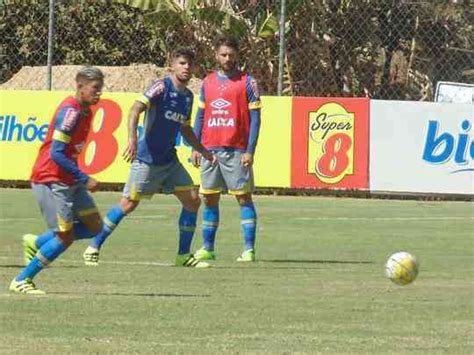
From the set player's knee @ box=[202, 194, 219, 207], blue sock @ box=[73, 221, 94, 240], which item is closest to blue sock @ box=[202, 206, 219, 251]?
player's knee @ box=[202, 194, 219, 207]

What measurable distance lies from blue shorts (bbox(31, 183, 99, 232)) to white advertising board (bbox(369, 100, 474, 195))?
13358 millimetres

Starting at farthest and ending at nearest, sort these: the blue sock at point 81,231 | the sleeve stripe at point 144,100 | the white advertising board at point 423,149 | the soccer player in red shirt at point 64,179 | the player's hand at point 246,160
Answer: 1. the white advertising board at point 423,149
2. the player's hand at point 246,160
3. the sleeve stripe at point 144,100
4. the blue sock at point 81,231
5. the soccer player in red shirt at point 64,179

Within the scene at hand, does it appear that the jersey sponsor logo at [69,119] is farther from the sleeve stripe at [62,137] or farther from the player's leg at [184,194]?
the player's leg at [184,194]

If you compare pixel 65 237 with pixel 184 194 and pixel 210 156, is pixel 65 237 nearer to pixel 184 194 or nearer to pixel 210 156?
pixel 184 194

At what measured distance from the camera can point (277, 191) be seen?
26.1 m

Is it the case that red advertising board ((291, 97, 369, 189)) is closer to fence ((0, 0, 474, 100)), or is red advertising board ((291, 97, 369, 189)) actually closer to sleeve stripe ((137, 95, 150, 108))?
fence ((0, 0, 474, 100))

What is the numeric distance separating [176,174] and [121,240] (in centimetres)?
267

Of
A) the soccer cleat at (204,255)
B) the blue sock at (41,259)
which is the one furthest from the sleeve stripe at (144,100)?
the blue sock at (41,259)

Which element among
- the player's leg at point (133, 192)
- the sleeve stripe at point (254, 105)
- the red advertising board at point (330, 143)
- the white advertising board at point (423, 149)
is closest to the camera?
the player's leg at point (133, 192)

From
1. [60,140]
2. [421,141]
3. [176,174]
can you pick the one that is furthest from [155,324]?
[421,141]

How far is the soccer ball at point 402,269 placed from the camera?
12.6m

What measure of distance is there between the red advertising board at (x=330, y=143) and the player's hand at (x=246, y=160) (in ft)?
32.2

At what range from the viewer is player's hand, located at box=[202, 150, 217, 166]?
15280 mm

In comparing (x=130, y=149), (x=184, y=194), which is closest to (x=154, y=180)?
(x=184, y=194)
